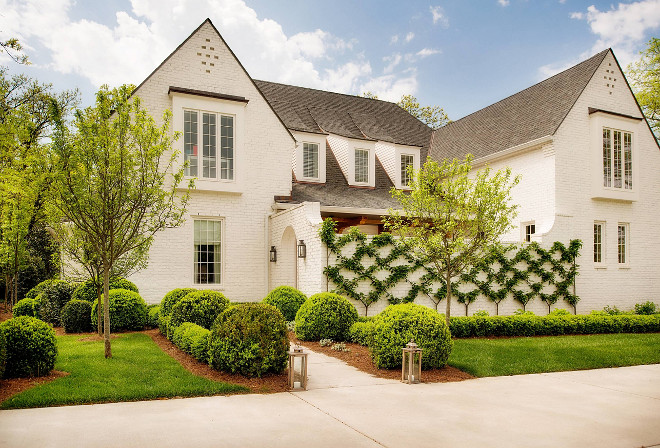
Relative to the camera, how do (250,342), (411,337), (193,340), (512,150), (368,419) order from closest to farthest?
(368,419), (250,342), (411,337), (193,340), (512,150)

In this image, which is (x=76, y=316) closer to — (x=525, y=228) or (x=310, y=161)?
(x=310, y=161)

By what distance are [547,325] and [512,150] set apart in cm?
718

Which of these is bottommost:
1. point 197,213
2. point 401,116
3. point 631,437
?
point 631,437

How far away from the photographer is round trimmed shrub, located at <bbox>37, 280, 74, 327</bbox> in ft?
42.8

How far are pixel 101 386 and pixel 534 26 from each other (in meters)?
14.6

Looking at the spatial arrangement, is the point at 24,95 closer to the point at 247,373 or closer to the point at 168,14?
the point at 168,14

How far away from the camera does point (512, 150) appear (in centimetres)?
1811

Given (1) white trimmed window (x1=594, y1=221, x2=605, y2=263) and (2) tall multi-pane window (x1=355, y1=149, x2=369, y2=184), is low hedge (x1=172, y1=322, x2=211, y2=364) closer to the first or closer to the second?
(2) tall multi-pane window (x1=355, y1=149, x2=369, y2=184)

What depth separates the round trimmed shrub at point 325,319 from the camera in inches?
427

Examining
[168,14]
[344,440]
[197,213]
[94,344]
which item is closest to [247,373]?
[344,440]

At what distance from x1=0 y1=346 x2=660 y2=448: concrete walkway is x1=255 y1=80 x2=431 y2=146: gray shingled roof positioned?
1309 centimetres

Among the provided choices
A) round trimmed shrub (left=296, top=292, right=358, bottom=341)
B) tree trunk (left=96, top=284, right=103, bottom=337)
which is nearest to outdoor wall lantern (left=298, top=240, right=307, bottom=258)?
round trimmed shrub (left=296, top=292, right=358, bottom=341)

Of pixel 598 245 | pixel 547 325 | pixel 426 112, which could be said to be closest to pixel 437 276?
pixel 547 325

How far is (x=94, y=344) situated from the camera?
10.1m
